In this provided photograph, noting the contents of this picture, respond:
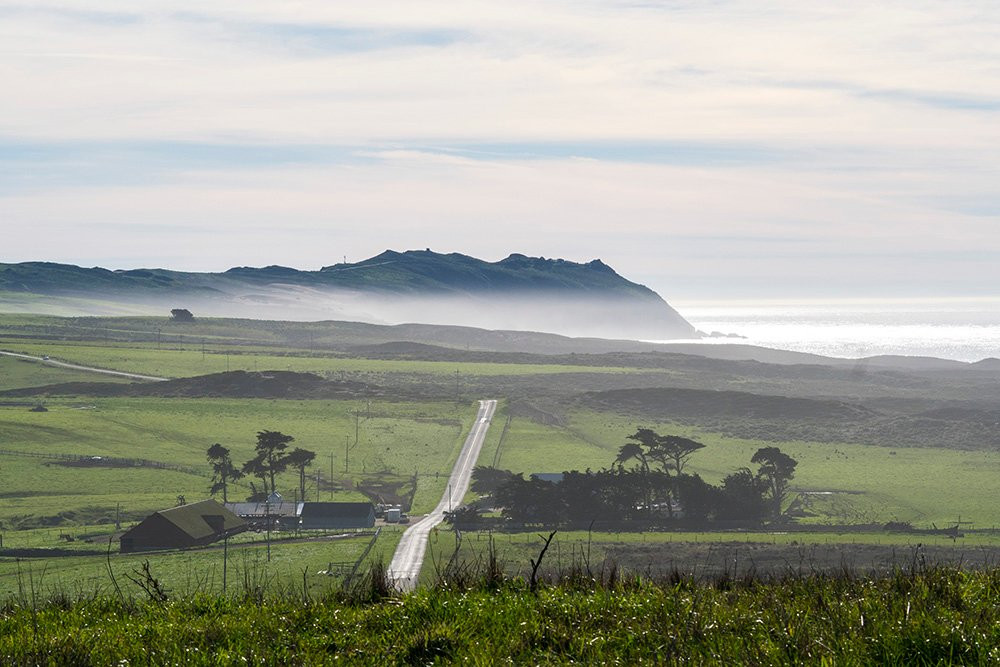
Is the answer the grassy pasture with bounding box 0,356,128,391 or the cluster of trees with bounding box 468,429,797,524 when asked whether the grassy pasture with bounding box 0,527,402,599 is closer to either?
the cluster of trees with bounding box 468,429,797,524

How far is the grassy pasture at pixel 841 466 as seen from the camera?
98500 millimetres

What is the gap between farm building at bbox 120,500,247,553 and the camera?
7681 cm

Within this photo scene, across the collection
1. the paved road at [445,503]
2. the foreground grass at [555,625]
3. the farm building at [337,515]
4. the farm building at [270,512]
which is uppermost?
the foreground grass at [555,625]

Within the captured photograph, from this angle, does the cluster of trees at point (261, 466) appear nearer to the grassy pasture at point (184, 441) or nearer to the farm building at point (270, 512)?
the grassy pasture at point (184, 441)

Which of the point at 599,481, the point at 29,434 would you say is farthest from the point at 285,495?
the point at 29,434

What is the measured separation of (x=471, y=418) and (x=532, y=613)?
142 metres

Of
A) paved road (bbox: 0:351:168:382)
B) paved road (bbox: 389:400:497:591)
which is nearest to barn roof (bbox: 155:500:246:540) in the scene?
paved road (bbox: 389:400:497:591)

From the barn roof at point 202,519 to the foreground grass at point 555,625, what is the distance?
7216 centimetres

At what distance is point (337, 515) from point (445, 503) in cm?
1186

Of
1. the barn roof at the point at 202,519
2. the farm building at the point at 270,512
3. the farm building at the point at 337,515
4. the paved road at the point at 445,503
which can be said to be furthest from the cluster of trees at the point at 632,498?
the barn roof at the point at 202,519

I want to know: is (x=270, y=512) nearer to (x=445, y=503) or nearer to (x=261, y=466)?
(x=261, y=466)

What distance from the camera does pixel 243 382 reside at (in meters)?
170

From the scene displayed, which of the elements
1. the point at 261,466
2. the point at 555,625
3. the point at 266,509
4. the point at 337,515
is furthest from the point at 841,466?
the point at 555,625

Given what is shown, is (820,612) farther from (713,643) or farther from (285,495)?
(285,495)
